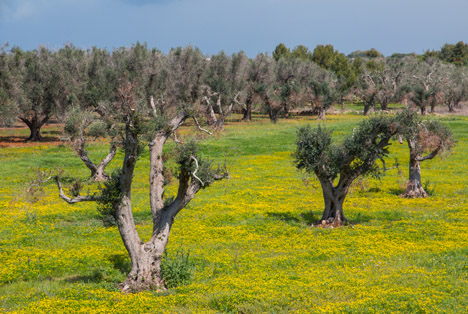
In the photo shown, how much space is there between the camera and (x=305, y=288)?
15375mm

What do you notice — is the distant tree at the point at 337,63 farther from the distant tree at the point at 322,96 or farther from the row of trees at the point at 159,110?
the distant tree at the point at 322,96

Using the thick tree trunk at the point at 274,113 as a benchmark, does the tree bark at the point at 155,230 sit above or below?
below

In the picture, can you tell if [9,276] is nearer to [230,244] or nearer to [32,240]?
[32,240]

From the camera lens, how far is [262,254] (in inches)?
778

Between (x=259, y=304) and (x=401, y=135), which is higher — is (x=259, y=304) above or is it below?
below

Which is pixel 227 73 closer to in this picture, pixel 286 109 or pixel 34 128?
pixel 286 109

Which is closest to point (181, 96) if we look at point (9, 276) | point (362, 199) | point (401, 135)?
point (362, 199)

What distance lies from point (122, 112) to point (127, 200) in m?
3.11

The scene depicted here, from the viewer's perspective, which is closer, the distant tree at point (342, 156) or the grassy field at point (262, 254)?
the grassy field at point (262, 254)

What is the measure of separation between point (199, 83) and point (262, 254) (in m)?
69.8

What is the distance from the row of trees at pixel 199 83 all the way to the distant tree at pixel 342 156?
57.3 ft

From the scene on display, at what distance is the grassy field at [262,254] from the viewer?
14.5 meters

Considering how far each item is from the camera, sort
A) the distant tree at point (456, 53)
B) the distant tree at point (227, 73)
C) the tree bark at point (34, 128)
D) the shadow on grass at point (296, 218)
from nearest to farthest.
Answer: the shadow on grass at point (296, 218), the tree bark at point (34, 128), the distant tree at point (227, 73), the distant tree at point (456, 53)

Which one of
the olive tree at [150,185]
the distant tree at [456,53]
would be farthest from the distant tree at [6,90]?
the distant tree at [456,53]
